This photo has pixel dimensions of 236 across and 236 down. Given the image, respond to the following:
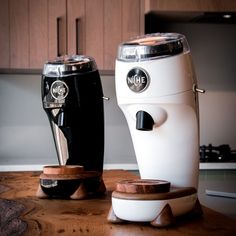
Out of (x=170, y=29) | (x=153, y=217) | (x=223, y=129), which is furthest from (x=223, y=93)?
(x=153, y=217)

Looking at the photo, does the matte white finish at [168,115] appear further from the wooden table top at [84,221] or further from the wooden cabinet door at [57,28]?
the wooden cabinet door at [57,28]

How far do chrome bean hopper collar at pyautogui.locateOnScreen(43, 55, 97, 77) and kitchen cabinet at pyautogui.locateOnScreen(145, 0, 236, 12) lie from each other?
137 cm

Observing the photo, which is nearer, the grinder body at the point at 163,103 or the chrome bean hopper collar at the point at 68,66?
the grinder body at the point at 163,103

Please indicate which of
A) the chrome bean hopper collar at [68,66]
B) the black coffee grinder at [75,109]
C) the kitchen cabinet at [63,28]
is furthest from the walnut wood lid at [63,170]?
the kitchen cabinet at [63,28]

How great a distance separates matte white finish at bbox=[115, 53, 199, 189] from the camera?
1.01 metres

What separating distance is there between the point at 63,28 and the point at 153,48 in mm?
1817

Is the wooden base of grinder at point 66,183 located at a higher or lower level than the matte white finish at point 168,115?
lower

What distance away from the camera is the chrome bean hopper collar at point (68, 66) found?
1.33m

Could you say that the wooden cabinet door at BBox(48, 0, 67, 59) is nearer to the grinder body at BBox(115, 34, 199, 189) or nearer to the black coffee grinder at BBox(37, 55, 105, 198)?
the black coffee grinder at BBox(37, 55, 105, 198)

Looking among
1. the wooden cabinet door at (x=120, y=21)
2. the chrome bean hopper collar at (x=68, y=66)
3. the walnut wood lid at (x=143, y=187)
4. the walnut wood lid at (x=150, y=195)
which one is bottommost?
the walnut wood lid at (x=150, y=195)

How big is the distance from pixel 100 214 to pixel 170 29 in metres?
2.22

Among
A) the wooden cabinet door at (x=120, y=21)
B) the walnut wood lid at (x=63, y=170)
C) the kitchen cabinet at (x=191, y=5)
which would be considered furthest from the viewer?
the wooden cabinet door at (x=120, y=21)

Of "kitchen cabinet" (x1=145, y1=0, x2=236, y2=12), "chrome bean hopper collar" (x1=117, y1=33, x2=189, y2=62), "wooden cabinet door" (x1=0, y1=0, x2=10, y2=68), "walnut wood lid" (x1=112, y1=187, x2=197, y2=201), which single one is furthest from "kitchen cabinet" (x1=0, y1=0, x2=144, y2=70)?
"walnut wood lid" (x1=112, y1=187, x2=197, y2=201)

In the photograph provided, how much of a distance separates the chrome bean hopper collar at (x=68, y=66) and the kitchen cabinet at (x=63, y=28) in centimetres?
136
